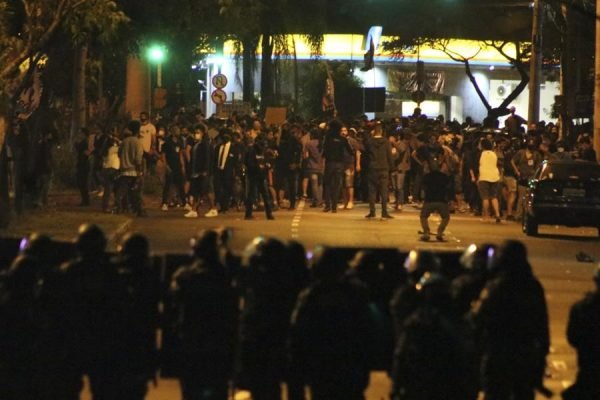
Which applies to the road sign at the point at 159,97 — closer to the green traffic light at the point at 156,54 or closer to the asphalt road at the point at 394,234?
the green traffic light at the point at 156,54

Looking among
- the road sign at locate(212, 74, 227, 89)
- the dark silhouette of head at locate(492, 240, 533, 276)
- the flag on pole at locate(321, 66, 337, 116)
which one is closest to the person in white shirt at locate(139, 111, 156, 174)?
the road sign at locate(212, 74, 227, 89)

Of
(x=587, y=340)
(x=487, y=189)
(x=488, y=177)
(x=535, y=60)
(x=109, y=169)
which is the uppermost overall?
(x=535, y=60)

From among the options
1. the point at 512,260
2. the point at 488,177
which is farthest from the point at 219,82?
the point at 512,260

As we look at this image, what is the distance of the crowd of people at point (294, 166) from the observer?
2572 cm

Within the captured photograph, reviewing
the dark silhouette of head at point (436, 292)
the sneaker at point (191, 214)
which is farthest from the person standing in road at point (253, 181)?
the dark silhouette of head at point (436, 292)

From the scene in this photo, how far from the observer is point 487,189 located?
2639 cm

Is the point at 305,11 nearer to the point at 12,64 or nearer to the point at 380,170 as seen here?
the point at 380,170

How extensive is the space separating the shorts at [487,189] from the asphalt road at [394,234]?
57cm

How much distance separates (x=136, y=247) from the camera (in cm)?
812

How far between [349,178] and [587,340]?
2109 centimetres

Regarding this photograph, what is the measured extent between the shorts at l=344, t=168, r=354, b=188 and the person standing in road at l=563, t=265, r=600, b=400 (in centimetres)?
2030

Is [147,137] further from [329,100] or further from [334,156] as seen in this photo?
[329,100]

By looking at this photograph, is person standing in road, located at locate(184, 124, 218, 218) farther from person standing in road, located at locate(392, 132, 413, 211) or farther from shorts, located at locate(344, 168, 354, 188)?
person standing in road, located at locate(392, 132, 413, 211)

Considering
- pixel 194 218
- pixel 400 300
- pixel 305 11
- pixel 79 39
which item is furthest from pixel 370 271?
pixel 305 11
